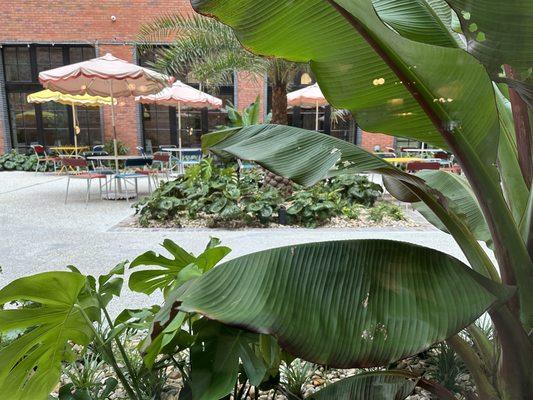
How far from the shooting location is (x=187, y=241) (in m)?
6.12

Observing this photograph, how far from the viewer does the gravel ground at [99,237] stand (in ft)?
16.6

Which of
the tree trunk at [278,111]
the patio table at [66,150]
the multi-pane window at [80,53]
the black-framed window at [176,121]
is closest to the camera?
the tree trunk at [278,111]

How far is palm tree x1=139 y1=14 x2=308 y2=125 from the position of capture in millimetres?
8164

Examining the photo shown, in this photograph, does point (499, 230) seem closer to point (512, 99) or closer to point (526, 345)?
point (526, 345)

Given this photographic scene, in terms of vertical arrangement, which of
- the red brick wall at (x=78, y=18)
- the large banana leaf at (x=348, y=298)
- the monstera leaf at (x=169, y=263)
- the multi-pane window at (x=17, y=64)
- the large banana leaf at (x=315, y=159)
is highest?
the red brick wall at (x=78, y=18)

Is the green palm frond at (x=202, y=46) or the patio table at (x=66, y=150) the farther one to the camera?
the patio table at (x=66, y=150)

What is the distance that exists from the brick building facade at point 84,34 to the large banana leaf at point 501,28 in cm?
1610

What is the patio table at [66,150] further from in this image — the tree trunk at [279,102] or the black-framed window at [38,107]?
the tree trunk at [279,102]

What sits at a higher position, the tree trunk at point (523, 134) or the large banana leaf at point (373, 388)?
the tree trunk at point (523, 134)

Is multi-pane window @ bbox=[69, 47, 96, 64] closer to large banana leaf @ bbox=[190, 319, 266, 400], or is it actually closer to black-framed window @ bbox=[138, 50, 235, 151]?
black-framed window @ bbox=[138, 50, 235, 151]

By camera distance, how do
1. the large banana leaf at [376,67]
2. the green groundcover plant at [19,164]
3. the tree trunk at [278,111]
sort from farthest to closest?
the green groundcover plant at [19,164]
the tree trunk at [278,111]
the large banana leaf at [376,67]

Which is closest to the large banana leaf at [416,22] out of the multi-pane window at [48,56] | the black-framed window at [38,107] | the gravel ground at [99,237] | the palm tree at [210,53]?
the gravel ground at [99,237]

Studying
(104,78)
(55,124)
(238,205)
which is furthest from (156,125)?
(238,205)

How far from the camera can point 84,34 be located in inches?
671
